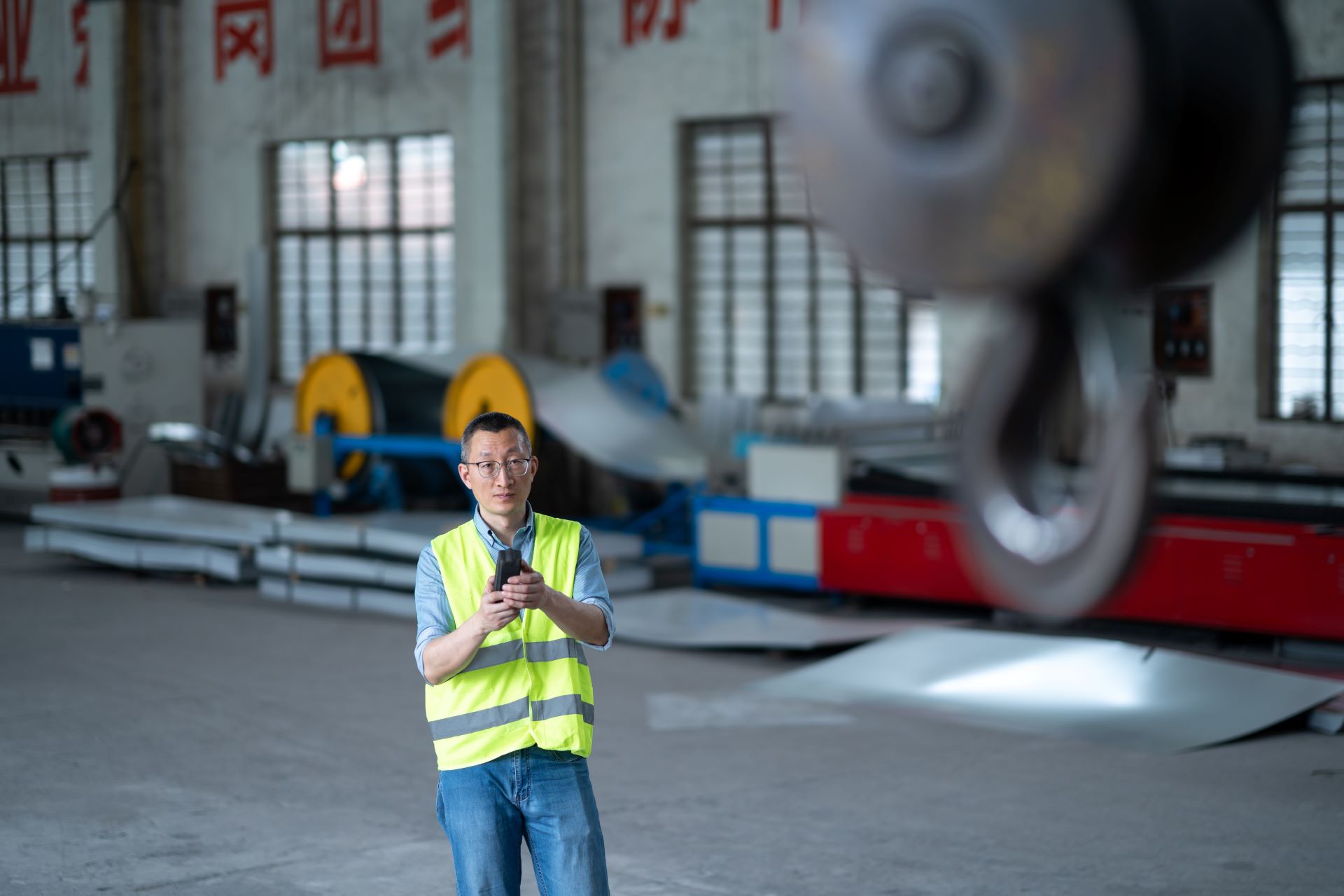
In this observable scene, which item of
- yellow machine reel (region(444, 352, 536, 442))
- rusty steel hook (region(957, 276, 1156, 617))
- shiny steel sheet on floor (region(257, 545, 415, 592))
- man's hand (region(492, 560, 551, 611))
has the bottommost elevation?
shiny steel sheet on floor (region(257, 545, 415, 592))

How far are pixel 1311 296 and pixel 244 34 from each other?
1065 centimetres

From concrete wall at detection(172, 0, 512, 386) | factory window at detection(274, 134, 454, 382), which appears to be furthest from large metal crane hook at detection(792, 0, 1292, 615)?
factory window at detection(274, 134, 454, 382)

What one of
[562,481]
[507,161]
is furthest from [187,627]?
[507,161]

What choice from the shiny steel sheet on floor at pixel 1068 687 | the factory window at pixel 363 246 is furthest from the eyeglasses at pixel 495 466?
the factory window at pixel 363 246

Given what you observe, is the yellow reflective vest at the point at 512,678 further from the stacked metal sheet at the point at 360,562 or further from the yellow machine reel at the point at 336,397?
the yellow machine reel at the point at 336,397

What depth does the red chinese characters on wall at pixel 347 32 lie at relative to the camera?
15406 mm

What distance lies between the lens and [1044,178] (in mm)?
614

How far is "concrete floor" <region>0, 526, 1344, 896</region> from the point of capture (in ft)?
17.6

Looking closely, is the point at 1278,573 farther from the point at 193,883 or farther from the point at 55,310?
the point at 55,310

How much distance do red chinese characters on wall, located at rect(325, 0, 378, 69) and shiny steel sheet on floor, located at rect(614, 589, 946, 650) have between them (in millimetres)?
7509

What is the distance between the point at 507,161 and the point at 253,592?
4.60m

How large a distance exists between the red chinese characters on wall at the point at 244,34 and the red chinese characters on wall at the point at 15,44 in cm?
266

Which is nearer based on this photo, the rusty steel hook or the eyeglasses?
the rusty steel hook

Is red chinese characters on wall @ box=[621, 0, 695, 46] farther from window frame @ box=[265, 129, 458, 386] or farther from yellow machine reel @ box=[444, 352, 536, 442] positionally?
yellow machine reel @ box=[444, 352, 536, 442]
